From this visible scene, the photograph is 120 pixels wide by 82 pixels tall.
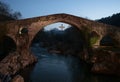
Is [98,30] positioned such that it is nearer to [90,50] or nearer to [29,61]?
[90,50]

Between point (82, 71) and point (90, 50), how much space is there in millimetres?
6199

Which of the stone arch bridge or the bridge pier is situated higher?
the stone arch bridge

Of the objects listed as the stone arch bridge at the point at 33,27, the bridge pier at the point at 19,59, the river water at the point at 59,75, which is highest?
the stone arch bridge at the point at 33,27

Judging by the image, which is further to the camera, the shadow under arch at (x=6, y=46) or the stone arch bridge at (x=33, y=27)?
the shadow under arch at (x=6, y=46)

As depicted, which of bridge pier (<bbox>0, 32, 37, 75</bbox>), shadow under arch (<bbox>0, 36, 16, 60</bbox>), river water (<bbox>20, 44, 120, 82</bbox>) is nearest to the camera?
bridge pier (<bbox>0, 32, 37, 75</bbox>)

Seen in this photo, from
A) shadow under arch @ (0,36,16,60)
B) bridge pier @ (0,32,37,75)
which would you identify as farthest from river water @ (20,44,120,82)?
shadow under arch @ (0,36,16,60)

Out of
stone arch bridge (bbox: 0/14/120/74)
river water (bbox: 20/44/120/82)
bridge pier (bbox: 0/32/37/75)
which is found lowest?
river water (bbox: 20/44/120/82)

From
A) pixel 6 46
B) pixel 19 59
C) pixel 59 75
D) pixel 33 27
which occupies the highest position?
pixel 33 27

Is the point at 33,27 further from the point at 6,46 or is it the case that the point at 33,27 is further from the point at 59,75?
the point at 59,75

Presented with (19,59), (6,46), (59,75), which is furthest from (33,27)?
(59,75)

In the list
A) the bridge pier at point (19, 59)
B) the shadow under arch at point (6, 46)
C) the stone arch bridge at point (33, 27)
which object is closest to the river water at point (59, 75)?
the bridge pier at point (19, 59)

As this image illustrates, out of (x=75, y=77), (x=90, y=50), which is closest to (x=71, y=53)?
(x=90, y=50)

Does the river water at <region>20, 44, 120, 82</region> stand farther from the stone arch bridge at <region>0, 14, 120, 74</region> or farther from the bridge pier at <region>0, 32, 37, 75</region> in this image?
the stone arch bridge at <region>0, 14, 120, 74</region>

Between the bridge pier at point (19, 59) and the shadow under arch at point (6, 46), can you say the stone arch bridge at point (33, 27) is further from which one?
the shadow under arch at point (6, 46)
